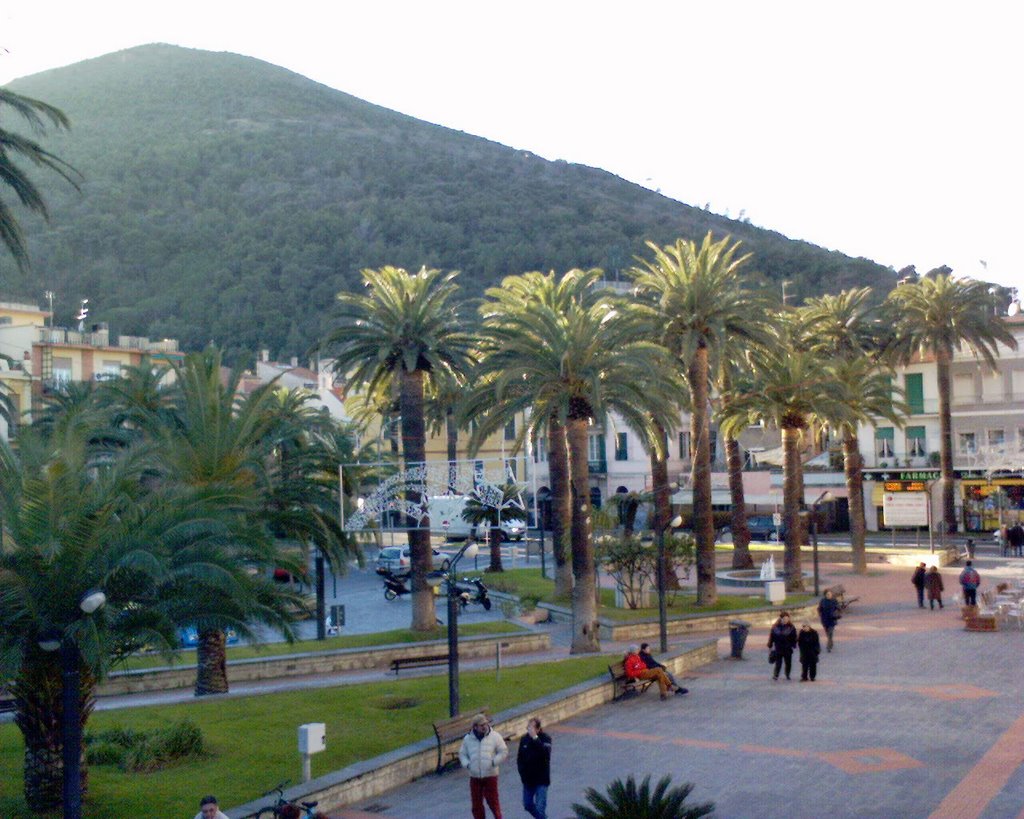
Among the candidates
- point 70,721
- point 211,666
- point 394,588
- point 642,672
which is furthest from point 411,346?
point 70,721

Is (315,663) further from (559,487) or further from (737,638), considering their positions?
(559,487)

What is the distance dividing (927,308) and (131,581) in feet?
146

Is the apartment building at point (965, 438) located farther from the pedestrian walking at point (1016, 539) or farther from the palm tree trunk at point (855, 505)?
the palm tree trunk at point (855, 505)

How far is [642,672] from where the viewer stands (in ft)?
64.7

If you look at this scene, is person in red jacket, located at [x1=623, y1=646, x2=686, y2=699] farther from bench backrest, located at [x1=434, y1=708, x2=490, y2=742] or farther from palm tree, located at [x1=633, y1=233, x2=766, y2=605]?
palm tree, located at [x1=633, y1=233, x2=766, y2=605]

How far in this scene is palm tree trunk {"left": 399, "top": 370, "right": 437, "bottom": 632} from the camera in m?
27.8

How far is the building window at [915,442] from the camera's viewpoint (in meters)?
57.5

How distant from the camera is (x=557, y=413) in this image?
26.8m

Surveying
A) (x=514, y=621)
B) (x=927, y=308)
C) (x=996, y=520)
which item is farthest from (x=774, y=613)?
(x=996, y=520)

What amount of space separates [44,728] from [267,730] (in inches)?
157

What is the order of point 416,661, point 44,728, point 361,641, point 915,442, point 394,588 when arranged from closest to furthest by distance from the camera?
point 44,728, point 416,661, point 361,641, point 394,588, point 915,442

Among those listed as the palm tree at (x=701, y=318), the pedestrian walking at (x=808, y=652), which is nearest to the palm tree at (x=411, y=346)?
the palm tree at (x=701, y=318)

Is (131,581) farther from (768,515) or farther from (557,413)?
(768,515)

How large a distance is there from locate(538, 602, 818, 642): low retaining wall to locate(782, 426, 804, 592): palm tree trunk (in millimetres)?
3105
